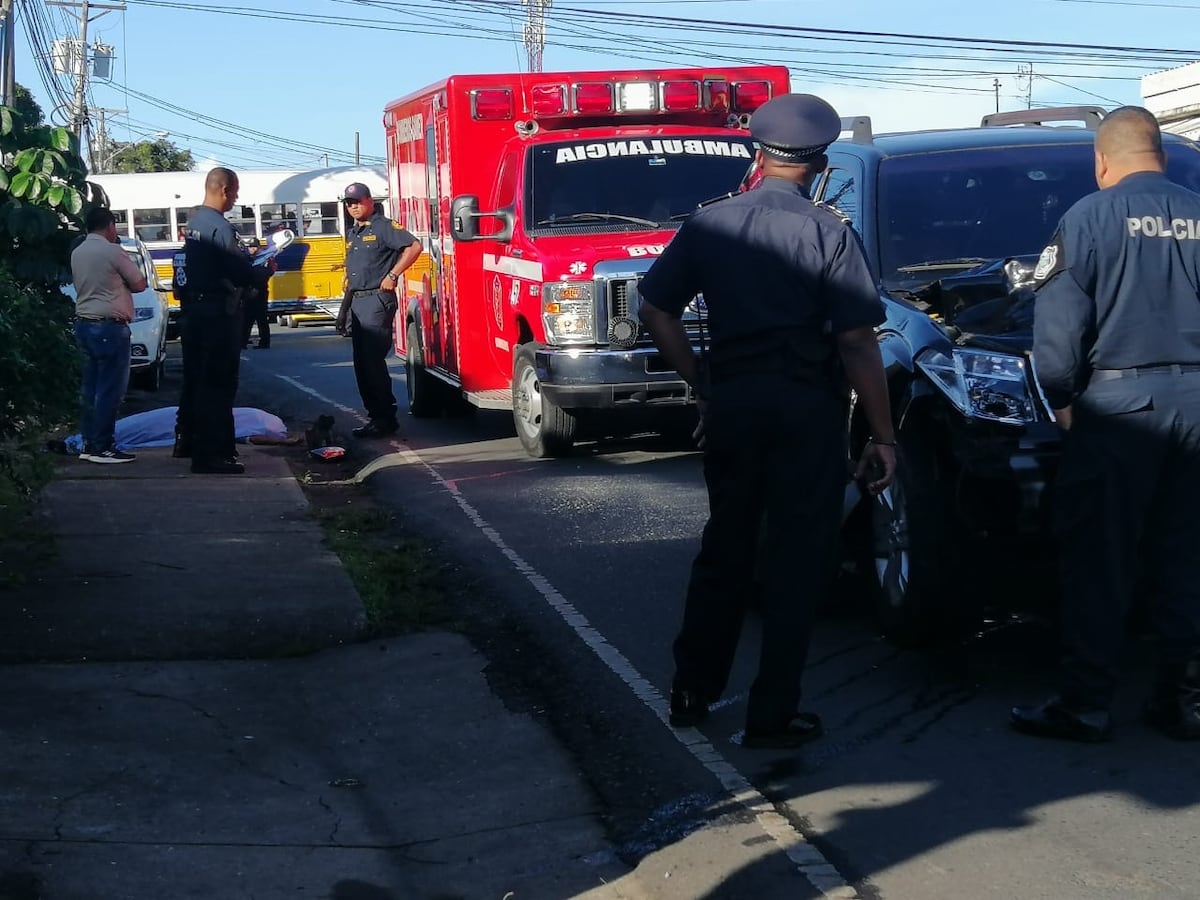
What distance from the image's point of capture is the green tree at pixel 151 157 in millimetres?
86625

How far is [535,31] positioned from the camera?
168 feet

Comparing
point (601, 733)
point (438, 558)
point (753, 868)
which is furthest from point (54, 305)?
point (753, 868)

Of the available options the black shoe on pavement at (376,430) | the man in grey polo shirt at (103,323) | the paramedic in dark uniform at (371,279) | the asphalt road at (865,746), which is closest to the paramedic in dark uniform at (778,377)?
the asphalt road at (865,746)

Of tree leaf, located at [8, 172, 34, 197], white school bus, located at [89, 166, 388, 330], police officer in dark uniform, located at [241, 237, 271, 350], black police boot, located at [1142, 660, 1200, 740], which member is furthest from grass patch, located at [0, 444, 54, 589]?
white school bus, located at [89, 166, 388, 330]

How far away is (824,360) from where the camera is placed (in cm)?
480

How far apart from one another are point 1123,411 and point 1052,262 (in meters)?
0.48

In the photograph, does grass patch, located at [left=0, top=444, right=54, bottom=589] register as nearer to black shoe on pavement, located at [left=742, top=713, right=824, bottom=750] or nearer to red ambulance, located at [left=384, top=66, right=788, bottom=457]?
black shoe on pavement, located at [left=742, top=713, right=824, bottom=750]

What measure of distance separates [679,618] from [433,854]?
8.49ft

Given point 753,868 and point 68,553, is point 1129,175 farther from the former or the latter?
point 68,553

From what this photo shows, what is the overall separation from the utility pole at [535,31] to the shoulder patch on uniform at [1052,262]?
40389 millimetres

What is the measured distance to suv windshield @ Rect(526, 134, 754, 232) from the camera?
11.8 m

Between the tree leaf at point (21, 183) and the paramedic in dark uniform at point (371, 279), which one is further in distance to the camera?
the paramedic in dark uniform at point (371, 279)

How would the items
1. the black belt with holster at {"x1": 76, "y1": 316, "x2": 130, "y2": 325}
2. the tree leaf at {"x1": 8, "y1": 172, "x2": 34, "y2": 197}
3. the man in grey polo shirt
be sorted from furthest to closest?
1. the black belt with holster at {"x1": 76, "y1": 316, "x2": 130, "y2": 325}
2. the man in grey polo shirt
3. the tree leaf at {"x1": 8, "y1": 172, "x2": 34, "y2": 197}

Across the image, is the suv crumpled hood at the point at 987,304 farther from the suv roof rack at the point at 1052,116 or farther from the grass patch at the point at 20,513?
the grass patch at the point at 20,513
